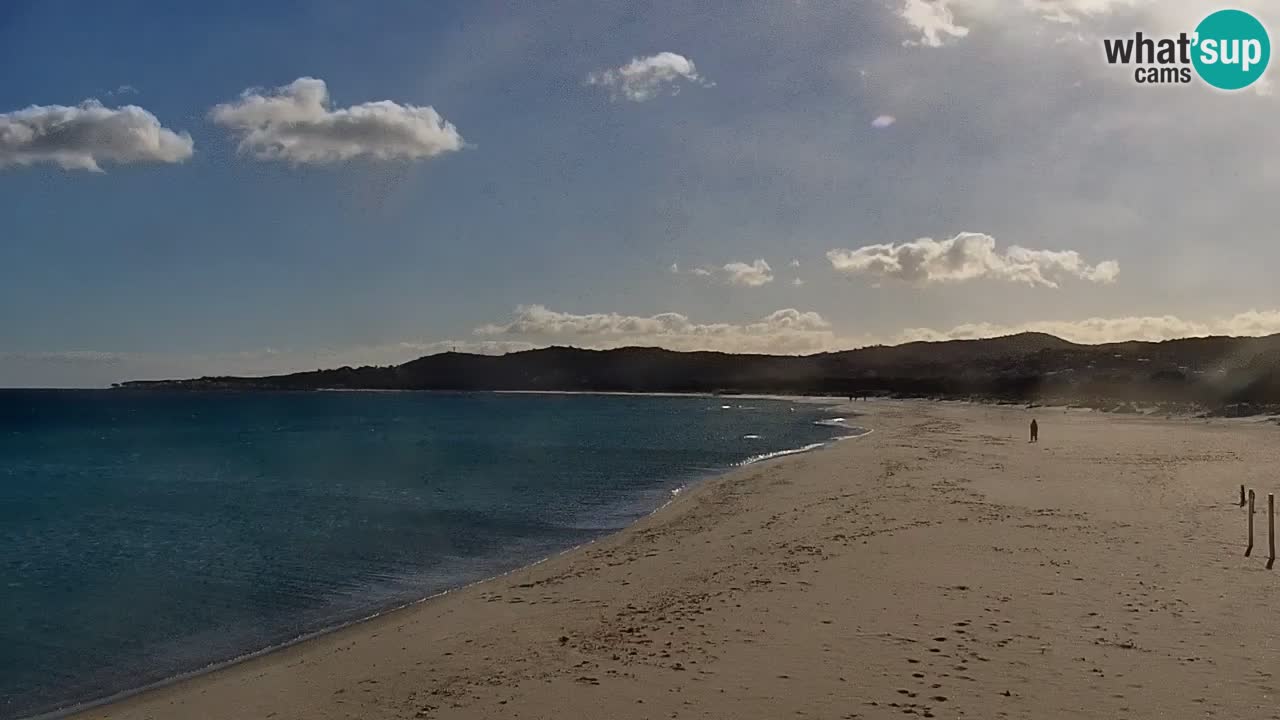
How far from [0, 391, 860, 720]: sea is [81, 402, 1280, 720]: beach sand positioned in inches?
74.0

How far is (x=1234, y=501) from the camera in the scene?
67.7ft

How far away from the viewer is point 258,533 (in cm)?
2441

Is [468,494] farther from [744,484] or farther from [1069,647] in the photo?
[1069,647]

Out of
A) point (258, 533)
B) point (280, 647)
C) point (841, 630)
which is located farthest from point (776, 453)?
point (280, 647)

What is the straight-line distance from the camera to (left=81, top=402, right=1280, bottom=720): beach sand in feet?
29.3

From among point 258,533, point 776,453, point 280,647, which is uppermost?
point 776,453

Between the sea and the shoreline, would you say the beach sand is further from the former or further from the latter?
the sea

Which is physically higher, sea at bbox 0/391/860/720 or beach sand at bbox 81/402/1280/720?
beach sand at bbox 81/402/1280/720

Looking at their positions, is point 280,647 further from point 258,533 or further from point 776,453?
point 776,453

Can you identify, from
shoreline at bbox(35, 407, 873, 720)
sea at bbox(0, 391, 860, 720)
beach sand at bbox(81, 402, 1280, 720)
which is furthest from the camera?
sea at bbox(0, 391, 860, 720)

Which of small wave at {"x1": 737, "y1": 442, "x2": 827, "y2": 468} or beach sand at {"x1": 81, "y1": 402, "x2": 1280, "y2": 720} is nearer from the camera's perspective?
beach sand at {"x1": 81, "y1": 402, "x2": 1280, "y2": 720}

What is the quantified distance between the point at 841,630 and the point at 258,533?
18.7 meters

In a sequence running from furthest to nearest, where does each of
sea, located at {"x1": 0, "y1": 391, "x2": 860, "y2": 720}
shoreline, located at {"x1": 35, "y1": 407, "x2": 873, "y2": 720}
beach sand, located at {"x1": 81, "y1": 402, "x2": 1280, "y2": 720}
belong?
sea, located at {"x1": 0, "y1": 391, "x2": 860, "y2": 720} < shoreline, located at {"x1": 35, "y1": 407, "x2": 873, "y2": 720} < beach sand, located at {"x1": 81, "y1": 402, "x2": 1280, "y2": 720}

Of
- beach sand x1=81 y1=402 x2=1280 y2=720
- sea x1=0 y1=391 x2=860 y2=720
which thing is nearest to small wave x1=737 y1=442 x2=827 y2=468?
sea x1=0 y1=391 x2=860 y2=720
